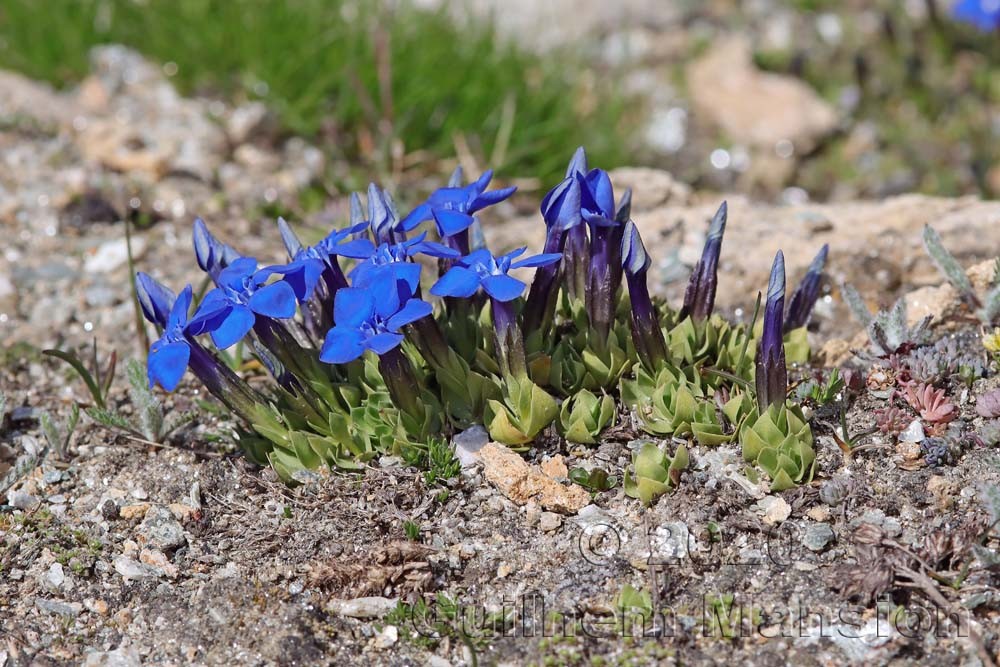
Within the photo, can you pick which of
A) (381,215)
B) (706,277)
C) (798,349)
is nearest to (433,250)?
(381,215)

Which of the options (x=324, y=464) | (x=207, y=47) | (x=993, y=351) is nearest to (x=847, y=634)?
(x=993, y=351)

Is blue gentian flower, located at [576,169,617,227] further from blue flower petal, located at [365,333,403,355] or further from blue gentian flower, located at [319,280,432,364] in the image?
blue flower petal, located at [365,333,403,355]

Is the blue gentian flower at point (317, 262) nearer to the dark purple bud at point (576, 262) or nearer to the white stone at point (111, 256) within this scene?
the dark purple bud at point (576, 262)

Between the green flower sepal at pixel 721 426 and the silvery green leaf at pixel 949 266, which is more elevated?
the silvery green leaf at pixel 949 266

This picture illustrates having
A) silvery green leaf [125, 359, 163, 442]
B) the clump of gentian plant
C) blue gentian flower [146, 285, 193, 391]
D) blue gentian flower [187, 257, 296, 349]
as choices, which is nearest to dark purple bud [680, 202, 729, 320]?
the clump of gentian plant

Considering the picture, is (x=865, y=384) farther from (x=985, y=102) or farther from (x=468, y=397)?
(x=985, y=102)

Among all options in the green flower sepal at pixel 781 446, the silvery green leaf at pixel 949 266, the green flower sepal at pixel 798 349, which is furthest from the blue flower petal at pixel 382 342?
the silvery green leaf at pixel 949 266

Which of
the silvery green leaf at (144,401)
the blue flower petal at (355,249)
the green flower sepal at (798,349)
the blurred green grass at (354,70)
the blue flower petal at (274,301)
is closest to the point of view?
the blue flower petal at (274,301)
